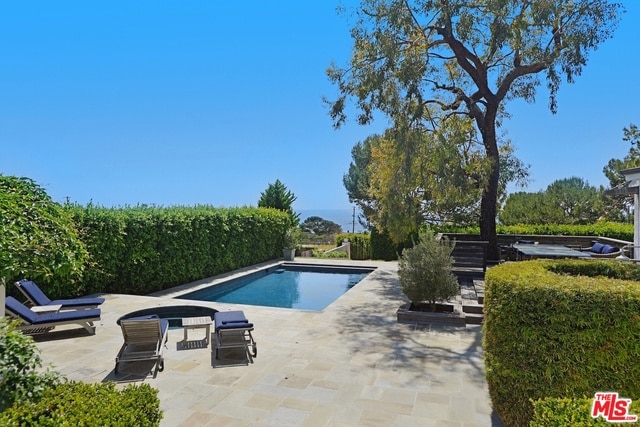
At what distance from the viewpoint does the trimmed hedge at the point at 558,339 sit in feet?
11.6

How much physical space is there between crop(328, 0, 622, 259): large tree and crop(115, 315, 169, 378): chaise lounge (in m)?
10.6

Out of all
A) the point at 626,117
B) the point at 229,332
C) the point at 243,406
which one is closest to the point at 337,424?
the point at 243,406

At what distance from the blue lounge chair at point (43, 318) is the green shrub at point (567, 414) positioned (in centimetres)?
786

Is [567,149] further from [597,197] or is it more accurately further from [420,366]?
[420,366]

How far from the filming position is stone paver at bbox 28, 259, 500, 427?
4.58 m

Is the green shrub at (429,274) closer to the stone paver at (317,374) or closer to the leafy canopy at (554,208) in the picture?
the stone paver at (317,374)

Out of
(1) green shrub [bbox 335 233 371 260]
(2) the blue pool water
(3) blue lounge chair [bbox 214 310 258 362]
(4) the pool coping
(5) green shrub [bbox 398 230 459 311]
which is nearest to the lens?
(3) blue lounge chair [bbox 214 310 258 362]

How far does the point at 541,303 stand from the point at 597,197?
37.6m

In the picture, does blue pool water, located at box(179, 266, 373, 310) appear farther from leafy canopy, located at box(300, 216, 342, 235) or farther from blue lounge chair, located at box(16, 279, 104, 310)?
leafy canopy, located at box(300, 216, 342, 235)

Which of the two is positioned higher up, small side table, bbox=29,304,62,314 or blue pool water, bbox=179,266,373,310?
small side table, bbox=29,304,62,314

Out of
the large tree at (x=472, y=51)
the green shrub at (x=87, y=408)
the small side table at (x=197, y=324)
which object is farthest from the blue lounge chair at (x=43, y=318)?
the large tree at (x=472, y=51)

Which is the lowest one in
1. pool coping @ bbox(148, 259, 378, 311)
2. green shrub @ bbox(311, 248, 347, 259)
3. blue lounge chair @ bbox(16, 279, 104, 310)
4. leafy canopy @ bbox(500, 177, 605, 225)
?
pool coping @ bbox(148, 259, 378, 311)

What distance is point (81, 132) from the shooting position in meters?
27.4

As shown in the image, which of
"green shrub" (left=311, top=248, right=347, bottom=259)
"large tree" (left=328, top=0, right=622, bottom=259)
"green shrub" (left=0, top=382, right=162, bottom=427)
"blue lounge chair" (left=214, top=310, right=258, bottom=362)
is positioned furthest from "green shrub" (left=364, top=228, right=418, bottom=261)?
"green shrub" (left=0, top=382, right=162, bottom=427)
